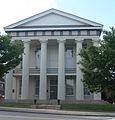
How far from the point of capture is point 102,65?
21484 millimetres

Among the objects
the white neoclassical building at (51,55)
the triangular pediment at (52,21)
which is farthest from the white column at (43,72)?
the triangular pediment at (52,21)

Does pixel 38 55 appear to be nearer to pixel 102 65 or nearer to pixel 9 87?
pixel 9 87

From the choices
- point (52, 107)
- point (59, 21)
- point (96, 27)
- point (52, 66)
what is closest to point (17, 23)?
point (59, 21)

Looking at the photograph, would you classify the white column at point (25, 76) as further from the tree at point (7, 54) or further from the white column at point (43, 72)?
the tree at point (7, 54)

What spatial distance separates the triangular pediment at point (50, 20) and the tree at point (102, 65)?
523 inches

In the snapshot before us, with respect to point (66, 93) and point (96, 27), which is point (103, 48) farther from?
point (66, 93)

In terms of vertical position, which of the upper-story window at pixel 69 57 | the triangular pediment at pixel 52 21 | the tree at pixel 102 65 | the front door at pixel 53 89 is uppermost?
the triangular pediment at pixel 52 21

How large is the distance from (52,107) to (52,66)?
582 inches

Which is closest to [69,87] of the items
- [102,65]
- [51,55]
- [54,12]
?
[51,55]

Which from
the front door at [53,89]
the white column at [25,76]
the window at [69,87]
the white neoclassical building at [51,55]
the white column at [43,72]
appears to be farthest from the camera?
the front door at [53,89]

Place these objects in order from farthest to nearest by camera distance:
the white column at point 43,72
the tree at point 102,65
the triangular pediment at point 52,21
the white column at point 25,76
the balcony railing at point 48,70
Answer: the balcony railing at point 48,70 → the triangular pediment at point 52,21 → the white column at point 25,76 → the white column at point 43,72 → the tree at point 102,65

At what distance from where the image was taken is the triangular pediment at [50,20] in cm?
3559

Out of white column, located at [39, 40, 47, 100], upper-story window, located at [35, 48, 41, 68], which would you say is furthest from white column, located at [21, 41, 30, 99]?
upper-story window, located at [35, 48, 41, 68]

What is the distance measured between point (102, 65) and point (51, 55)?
57.6 feet
